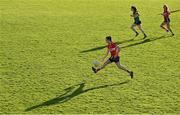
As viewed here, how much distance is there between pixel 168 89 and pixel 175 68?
243 cm

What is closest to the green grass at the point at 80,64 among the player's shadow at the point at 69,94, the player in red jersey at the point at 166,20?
the player's shadow at the point at 69,94

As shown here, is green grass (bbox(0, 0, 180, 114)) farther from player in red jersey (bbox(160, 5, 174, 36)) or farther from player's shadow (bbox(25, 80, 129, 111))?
player in red jersey (bbox(160, 5, 174, 36))

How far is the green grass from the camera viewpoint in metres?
12.4

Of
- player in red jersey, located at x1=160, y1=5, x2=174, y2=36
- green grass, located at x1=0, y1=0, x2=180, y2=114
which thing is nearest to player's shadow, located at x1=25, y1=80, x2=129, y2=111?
green grass, located at x1=0, y1=0, x2=180, y2=114

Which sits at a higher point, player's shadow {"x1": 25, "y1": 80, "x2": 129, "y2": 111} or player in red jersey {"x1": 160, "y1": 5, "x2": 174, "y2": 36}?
player in red jersey {"x1": 160, "y1": 5, "x2": 174, "y2": 36}

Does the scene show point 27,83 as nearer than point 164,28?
Yes

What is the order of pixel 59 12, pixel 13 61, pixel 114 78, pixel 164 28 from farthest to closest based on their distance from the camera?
pixel 59 12
pixel 164 28
pixel 13 61
pixel 114 78

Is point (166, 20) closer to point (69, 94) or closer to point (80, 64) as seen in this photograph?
point (80, 64)

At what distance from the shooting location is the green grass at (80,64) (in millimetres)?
12383

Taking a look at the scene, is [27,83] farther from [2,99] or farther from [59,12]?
[59,12]

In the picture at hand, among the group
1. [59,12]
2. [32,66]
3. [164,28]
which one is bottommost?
[32,66]

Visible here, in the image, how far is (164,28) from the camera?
21094 millimetres

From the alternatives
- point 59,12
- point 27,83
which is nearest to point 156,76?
point 27,83

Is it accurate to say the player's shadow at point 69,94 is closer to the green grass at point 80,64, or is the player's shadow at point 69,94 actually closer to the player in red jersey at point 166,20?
the green grass at point 80,64
